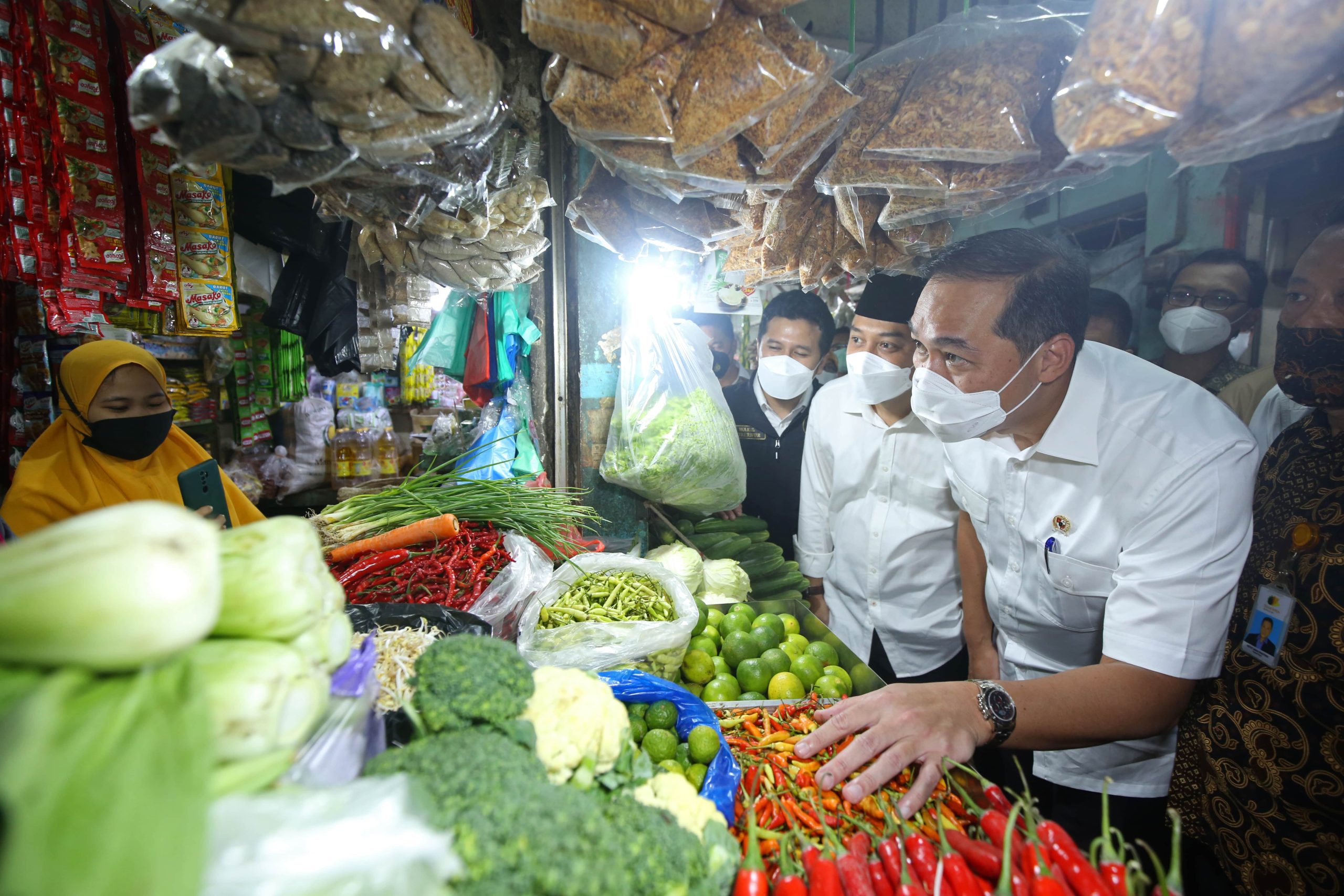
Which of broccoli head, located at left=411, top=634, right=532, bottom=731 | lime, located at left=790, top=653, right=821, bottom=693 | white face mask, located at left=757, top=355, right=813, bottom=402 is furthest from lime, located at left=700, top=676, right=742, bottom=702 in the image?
white face mask, located at left=757, top=355, right=813, bottom=402

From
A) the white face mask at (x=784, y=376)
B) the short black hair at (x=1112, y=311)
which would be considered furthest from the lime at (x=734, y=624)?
the short black hair at (x=1112, y=311)

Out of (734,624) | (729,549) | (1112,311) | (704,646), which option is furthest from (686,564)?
(1112,311)

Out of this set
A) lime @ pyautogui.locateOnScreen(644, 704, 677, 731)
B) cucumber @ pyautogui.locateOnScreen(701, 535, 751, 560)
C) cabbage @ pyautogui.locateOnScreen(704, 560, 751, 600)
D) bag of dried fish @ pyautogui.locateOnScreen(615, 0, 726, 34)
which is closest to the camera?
bag of dried fish @ pyautogui.locateOnScreen(615, 0, 726, 34)

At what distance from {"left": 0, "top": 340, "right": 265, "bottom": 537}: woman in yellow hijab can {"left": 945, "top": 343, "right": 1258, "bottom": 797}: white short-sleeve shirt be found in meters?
3.57

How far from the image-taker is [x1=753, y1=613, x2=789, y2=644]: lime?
212 centimetres

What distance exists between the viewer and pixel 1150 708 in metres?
1.72

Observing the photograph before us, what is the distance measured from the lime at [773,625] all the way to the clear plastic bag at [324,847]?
1562mm

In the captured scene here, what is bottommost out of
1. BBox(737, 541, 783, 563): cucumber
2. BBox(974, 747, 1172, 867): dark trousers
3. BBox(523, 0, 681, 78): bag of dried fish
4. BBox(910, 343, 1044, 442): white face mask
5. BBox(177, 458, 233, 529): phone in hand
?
BBox(974, 747, 1172, 867): dark trousers

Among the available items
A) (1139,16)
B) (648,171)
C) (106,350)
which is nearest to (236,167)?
(648,171)

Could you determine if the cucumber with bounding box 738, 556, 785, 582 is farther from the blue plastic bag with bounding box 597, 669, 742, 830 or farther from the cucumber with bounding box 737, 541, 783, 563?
the blue plastic bag with bounding box 597, 669, 742, 830

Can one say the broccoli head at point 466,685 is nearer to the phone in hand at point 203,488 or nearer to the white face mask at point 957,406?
the phone in hand at point 203,488

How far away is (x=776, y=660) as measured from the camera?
1.98 meters

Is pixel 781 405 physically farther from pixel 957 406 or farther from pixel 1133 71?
pixel 1133 71

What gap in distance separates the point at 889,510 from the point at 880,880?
213 cm
